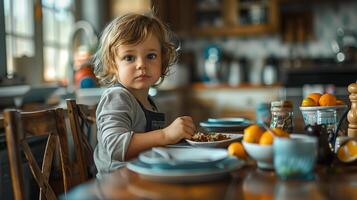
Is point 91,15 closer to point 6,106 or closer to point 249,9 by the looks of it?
point 249,9

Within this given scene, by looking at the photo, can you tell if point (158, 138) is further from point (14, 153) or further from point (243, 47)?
point (243, 47)

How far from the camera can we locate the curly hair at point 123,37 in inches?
56.8

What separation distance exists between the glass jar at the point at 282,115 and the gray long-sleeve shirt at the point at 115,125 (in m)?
0.37

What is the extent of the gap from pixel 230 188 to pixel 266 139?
0.54 ft

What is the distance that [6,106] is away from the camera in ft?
7.11

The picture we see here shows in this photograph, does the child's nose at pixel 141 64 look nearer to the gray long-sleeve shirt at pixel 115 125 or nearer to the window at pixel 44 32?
the gray long-sleeve shirt at pixel 115 125

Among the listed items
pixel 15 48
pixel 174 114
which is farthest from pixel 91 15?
pixel 15 48

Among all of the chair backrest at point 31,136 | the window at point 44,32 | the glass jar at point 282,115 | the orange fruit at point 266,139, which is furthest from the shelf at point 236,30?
the orange fruit at point 266,139

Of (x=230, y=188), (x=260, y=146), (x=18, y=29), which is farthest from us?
(x=18, y=29)

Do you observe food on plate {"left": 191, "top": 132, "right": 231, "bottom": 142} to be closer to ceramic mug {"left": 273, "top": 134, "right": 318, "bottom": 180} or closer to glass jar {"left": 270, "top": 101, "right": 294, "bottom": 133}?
glass jar {"left": 270, "top": 101, "right": 294, "bottom": 133}

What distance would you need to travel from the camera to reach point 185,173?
0.87 metres

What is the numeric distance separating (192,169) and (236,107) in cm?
389

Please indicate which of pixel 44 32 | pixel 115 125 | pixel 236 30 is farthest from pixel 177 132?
pixel 236 30

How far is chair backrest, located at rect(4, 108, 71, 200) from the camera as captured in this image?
107 centimetres
